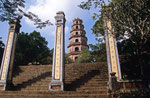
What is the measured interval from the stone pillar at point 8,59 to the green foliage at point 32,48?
8.26 meters

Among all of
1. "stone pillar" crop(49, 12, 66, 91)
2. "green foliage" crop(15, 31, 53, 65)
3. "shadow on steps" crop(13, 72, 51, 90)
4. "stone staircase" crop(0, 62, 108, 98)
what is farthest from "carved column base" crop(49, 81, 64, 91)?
"green foliage" crop(15, 31, 53, 65)

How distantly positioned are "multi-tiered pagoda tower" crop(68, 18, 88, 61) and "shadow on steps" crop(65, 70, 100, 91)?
1632 cm

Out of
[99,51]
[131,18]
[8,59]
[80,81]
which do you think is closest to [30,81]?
[8,59]

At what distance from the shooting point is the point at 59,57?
27.2ft

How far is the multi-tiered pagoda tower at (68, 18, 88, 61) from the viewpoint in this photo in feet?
85.0

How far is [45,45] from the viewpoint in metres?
21.9

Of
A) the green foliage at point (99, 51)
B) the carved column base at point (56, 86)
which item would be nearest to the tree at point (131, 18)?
the carved column base at point (56, 86)

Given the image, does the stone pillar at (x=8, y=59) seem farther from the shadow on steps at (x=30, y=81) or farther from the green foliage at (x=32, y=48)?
the green foliage at (x=32, y=48)

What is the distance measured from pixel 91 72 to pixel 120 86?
10.2 feet

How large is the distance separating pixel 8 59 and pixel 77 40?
19.2m

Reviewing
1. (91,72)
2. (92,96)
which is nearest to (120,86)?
(92,96)

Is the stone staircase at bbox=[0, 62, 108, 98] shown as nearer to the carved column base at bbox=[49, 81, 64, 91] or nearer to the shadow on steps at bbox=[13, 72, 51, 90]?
the shadow on steps at bbox=[13, 72, 51, 90]

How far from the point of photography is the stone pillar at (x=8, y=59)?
27.5ft

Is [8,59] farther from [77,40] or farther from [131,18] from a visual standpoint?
[77,40]
